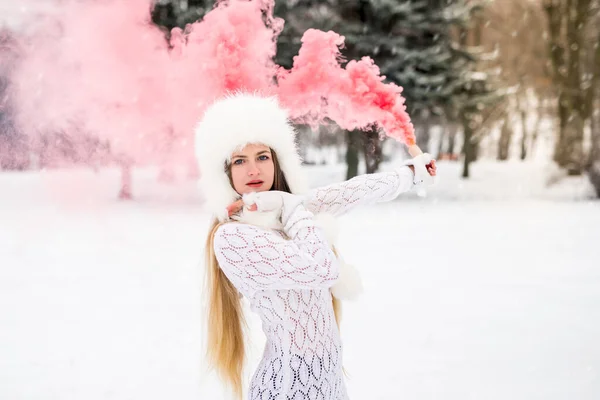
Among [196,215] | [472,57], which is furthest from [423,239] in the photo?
[472,57]

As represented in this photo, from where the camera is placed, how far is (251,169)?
184 centimetres

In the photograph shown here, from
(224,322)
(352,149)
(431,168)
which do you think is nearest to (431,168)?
(431,168)

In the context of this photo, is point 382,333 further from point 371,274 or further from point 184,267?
point 184,267

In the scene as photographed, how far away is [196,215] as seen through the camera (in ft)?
37.0

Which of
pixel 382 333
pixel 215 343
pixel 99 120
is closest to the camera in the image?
pixel 215 343

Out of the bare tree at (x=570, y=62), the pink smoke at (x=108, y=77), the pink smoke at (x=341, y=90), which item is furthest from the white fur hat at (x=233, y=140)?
the bare tree at (x=570, y=62)

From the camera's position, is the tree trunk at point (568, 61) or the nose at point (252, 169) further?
the tree trunk at point (568, 61)

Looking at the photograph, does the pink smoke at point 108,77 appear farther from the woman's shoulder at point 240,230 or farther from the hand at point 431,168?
the woman's shoulder at point 240,230

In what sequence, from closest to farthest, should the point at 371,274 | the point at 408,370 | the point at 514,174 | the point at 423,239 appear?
the point at 408,370 < the point at 371,274 < the point at 423,239 < the point at 514,174

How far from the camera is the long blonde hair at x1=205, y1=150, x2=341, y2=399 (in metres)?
1.95

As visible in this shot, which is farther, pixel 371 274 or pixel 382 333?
pixel 371 274

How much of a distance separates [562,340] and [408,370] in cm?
153

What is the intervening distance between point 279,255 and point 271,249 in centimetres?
3

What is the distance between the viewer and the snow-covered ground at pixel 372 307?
3656 mm
